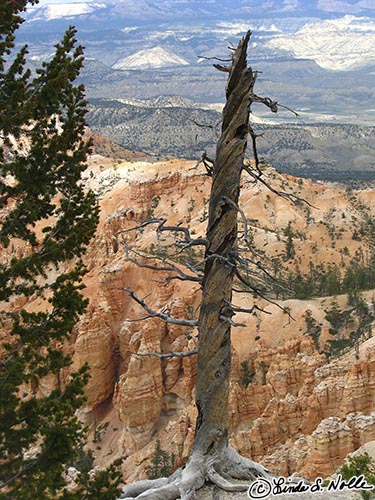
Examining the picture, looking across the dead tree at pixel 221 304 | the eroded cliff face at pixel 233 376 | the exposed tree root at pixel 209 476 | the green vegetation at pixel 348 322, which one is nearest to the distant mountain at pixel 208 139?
the eroded cliff face at pixel 233 376

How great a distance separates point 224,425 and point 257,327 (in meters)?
28.9

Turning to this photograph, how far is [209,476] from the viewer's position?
7.26 m

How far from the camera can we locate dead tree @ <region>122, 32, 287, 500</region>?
7.07m

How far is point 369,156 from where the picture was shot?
179 m

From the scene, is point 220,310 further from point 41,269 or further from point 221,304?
point 41,269

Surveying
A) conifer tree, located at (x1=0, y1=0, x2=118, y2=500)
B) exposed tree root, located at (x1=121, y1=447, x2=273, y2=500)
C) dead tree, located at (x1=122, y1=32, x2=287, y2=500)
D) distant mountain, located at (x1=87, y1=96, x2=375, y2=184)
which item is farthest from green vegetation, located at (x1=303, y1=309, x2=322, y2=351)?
distant mountain, located at (x1=87, y1=96, x2=375, y2=184)

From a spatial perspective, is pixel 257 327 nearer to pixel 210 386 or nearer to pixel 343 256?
pixel 343 256

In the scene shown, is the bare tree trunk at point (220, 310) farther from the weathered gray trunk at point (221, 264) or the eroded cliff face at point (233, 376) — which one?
the eroded cliff face at point (233, 376)

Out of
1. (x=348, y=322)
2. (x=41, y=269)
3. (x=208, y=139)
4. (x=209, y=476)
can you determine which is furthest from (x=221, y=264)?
(x=208, y=139)

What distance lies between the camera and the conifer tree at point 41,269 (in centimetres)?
1074

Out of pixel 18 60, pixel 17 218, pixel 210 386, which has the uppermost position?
pixel 18 60

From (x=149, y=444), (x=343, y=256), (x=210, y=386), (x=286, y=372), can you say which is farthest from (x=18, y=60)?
(x=343, y=256)

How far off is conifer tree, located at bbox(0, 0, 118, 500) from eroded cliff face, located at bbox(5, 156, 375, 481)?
10.1ft

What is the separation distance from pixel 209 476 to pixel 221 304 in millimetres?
1956
